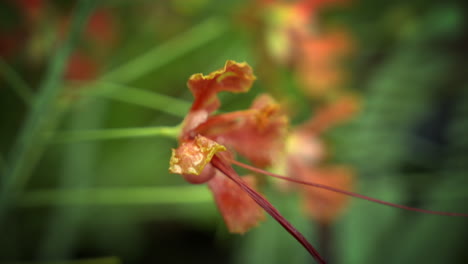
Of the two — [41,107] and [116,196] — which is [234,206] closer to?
[41,107]

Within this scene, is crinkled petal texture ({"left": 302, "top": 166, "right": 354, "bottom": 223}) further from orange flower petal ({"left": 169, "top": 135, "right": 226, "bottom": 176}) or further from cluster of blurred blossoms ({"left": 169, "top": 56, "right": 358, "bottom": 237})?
orange flower petal ({"left": 169, "top": 135, "right": 226, "bottom": 176})

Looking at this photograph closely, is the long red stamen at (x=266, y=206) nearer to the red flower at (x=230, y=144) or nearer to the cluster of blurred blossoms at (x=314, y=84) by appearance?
the red flower at (x=230, y=144)

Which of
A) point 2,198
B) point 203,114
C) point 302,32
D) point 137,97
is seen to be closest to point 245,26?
point 302,32

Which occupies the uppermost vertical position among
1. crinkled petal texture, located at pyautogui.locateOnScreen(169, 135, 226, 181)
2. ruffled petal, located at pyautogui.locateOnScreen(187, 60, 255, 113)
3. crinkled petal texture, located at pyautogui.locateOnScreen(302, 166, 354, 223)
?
ruffled petal, located at pyautogui.locateOnScreen(187, 60, 255, 113)

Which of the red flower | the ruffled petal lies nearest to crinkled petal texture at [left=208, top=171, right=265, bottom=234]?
the red flower

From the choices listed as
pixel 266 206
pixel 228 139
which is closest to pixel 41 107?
pixel 228 139

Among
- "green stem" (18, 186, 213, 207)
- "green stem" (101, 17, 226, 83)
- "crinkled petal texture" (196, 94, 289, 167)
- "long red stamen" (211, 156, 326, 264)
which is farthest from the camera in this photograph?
"green stem" (101, 17, 226, 83)

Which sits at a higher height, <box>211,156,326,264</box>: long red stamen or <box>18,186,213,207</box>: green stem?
<box>211,156,326,264</box>: long red stamen
